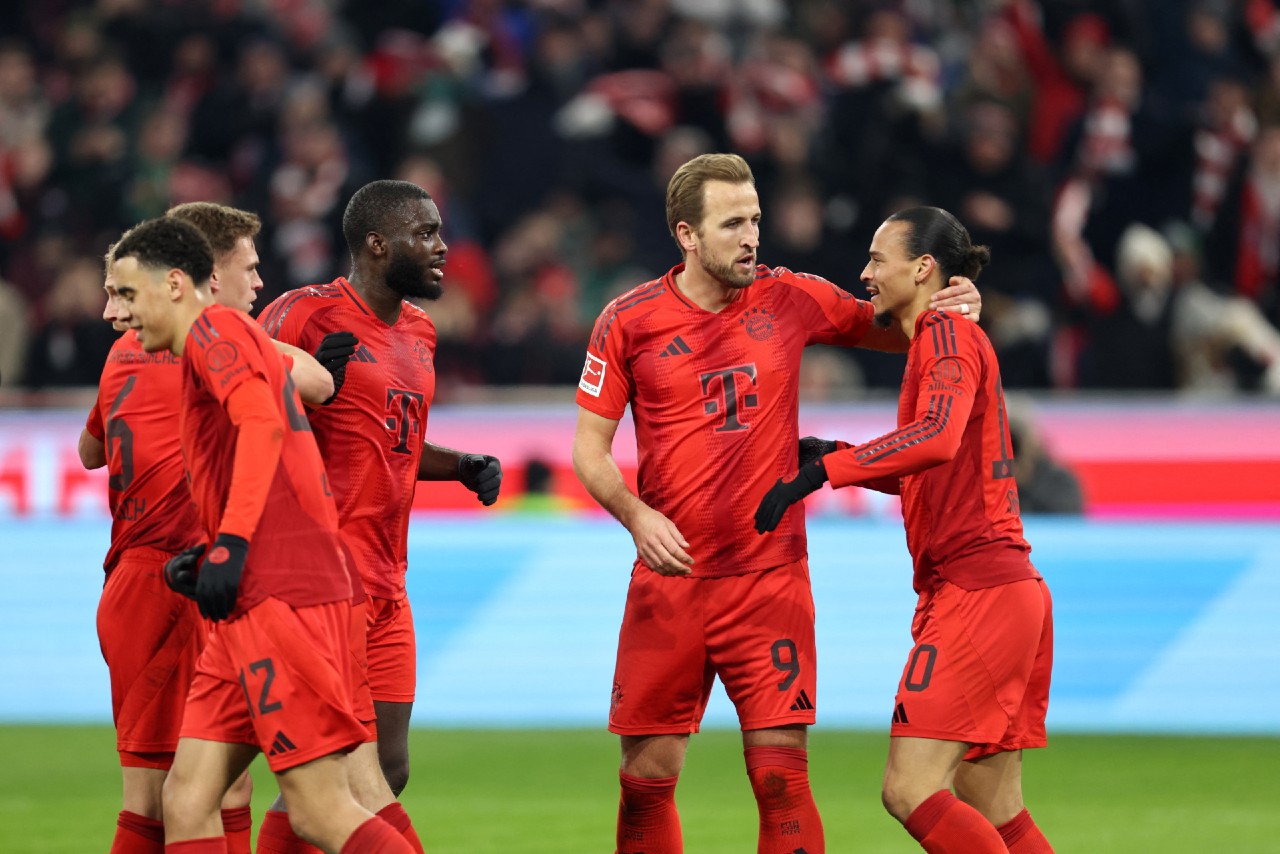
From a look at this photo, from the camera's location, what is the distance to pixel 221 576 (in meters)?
5.06

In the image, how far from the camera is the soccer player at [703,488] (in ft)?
20.5

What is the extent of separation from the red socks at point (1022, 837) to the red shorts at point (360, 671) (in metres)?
2.06

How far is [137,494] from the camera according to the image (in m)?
6.37

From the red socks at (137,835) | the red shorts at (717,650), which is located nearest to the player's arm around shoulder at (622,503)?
the red shorts at (717,650)

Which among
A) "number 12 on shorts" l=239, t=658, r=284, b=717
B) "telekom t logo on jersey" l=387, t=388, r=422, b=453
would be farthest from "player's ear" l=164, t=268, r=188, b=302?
"telekom t logo on jersey" l=387, t=388, r=422, b=453

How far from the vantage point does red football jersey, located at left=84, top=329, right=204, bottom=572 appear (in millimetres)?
6320

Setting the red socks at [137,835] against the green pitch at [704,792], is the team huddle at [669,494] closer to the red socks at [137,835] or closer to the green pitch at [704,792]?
the red socks at [137,835]

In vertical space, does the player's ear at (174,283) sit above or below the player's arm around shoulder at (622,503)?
above

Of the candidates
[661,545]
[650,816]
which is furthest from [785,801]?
[661,545]

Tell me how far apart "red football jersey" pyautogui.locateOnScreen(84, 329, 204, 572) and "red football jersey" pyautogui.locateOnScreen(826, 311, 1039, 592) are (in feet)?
7.29

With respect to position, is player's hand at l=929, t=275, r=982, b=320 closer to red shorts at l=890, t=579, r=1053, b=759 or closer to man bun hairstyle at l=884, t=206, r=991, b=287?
man bun hairstyle at l=884, t=206, r=991, b=287

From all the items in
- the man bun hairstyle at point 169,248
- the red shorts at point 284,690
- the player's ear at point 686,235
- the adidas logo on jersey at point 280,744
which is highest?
the player's ear at point 686,235

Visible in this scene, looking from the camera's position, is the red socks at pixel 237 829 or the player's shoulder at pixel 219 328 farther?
the red socks at pixel 237 829

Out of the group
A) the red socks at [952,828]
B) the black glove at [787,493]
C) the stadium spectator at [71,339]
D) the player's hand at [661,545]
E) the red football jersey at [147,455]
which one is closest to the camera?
the red socks at [952,828]
